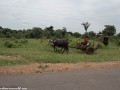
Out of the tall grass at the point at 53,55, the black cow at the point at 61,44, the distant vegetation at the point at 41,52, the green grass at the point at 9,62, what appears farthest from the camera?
the black cow at the point at 61,44

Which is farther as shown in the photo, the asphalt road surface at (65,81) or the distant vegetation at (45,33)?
the distant vegetation at (45,33)

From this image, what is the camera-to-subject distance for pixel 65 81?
9305 millimetres

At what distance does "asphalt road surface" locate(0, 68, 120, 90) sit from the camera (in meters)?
8.48

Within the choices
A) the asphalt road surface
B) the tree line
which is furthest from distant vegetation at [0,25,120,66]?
the asphalt road surface

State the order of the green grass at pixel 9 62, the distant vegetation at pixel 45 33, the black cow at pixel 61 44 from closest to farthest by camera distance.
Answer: the green grass at pixel 9 62, the black cow at pixel 61 44, the distant vegetation at pixel 45 33

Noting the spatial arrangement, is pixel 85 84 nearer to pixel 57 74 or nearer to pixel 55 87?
pixel 55 87

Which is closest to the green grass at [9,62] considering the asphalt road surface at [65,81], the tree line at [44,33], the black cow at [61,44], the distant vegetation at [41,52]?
the distant vegetation at [41,52]

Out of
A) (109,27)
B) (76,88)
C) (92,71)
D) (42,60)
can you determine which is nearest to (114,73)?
(92,71)

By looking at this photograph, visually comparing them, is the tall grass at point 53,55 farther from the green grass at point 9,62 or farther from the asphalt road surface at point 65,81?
the asphalt road surface at point 65,81

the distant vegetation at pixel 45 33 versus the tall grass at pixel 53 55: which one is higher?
the distant vegetation at pixel 45 33

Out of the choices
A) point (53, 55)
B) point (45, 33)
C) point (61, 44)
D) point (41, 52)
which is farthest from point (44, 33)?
point (53, 55)

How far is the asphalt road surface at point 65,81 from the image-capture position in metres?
8.48

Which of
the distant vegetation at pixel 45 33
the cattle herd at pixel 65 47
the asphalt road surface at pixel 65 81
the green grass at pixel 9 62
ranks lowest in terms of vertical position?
the asphalt road surface at pixel 65 81

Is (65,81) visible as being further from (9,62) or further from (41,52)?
(41,52)
